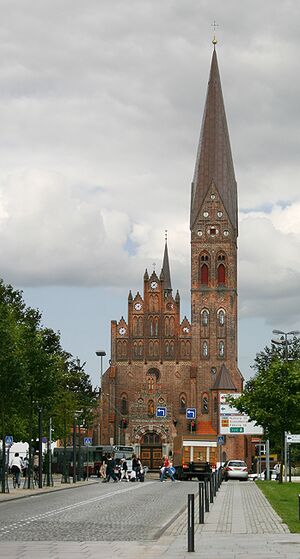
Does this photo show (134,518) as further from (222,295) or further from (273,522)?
(222,295)

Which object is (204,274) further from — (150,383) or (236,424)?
(236,424)

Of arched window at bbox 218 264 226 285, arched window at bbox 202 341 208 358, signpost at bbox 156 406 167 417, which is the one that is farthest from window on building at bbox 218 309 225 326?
signpost at bbox 156 406 167 417

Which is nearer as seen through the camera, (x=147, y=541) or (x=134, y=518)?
(x=147, y=541)

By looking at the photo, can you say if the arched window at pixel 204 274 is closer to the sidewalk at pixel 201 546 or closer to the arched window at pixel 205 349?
the arched window at pixel 205 349

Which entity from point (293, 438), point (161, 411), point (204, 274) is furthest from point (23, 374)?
point (204, 274)

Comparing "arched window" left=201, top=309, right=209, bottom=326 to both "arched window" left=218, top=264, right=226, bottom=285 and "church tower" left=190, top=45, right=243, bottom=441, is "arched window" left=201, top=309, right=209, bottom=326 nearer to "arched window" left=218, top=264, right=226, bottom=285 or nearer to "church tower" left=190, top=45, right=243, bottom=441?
"church tower" left=190, top=45, right=243, bottom=441

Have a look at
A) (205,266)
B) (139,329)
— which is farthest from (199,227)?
(139,329)

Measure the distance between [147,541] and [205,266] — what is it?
11194 cm

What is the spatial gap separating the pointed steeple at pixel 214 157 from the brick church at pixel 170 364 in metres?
8.30

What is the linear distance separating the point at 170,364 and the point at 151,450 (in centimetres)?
1006

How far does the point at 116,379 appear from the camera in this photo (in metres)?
126

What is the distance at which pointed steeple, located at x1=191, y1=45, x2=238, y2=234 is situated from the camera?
13375 cm

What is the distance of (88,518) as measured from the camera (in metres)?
26.7

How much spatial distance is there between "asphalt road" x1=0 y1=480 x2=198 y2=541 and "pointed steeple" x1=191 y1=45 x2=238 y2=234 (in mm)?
96367
